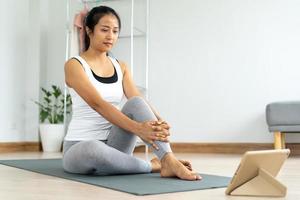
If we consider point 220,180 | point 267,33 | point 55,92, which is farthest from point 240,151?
point 220,180

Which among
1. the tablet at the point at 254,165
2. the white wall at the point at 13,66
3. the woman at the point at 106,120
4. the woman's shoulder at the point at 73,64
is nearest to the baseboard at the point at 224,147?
the white wall at the point at 13,66

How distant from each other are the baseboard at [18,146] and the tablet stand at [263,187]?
3.34 metres

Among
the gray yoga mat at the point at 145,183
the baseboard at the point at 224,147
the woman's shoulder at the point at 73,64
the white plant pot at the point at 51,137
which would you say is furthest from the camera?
the white plant pot at the point at 51,137

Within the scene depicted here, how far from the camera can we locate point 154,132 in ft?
5.93

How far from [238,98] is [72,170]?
8.57ft

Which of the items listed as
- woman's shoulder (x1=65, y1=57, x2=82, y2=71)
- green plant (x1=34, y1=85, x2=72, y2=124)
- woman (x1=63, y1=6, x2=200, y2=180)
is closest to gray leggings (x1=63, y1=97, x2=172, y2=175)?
woman (x1=63, y1=6, x2=200, y2=180)

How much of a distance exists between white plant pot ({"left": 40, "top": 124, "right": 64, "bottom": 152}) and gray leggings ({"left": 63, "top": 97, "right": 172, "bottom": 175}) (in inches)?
101

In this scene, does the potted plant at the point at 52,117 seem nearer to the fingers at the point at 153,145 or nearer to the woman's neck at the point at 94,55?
the woman's neck at the point at 94,55

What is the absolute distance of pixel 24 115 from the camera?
15.8 feet

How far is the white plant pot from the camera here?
467 cm

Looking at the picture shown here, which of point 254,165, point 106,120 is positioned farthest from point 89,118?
point 254,165

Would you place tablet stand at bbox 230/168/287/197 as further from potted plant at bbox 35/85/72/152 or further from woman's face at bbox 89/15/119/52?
potted plant at bbox 35/85/72/152

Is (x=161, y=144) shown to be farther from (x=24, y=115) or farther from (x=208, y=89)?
(x=24, y=115)

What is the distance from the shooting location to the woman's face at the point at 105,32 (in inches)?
84.0
